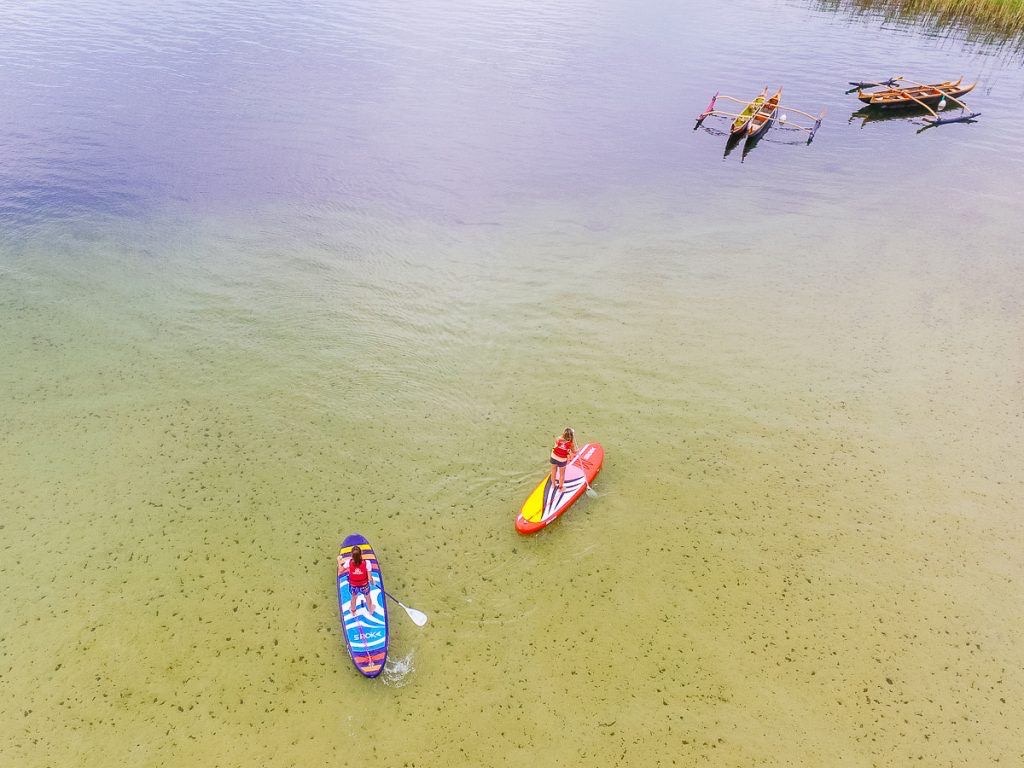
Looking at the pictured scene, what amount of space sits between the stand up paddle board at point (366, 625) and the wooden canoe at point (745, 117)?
2984cm

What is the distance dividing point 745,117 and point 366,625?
106ft

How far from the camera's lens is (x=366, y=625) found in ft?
34.8

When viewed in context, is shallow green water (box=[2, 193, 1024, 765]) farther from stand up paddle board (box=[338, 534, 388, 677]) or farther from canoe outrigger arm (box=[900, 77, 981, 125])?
canoe outrigger arm (box=[900, 77, 981, 125])

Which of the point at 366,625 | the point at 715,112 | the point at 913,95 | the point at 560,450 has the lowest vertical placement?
the point at 366,625

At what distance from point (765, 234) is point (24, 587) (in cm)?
2594

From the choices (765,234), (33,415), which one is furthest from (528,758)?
(765,234)

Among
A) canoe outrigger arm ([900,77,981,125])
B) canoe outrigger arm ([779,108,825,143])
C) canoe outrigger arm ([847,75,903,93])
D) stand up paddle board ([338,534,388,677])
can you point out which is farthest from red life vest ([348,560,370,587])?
canoe outrigger arm ([847,75,903,93])

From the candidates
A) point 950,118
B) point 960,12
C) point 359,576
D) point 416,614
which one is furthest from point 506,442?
point 960,12

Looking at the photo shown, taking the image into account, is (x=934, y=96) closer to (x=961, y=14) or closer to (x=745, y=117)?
(x=745, y=117)

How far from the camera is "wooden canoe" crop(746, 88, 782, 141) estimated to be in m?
30.4

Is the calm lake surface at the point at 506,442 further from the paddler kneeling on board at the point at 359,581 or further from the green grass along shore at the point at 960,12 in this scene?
the green grass along shore at the point at 960,12

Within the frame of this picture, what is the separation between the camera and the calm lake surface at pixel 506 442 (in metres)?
10.1

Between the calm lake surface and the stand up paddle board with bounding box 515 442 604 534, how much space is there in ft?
1.38

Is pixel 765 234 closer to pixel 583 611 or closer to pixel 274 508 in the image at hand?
pixel 583 611
